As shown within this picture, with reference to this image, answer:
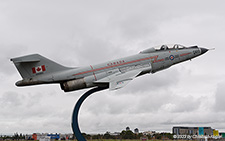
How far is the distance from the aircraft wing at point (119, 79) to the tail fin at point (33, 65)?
3678 millimetres

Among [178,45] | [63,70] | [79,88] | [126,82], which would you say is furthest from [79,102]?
[178,45]

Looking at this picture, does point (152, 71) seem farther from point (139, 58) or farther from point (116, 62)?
point (116, 62)

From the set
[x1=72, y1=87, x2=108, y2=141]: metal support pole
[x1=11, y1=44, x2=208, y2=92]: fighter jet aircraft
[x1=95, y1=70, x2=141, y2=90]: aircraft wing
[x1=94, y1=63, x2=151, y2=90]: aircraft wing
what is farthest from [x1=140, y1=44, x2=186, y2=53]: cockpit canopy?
[x1=72, y1=87, x2=108, y2=141]: metal support pole

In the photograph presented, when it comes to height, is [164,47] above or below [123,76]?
above

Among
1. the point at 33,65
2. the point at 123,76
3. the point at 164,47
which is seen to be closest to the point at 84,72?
the point at 123,76

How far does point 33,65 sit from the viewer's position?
20.2 meters

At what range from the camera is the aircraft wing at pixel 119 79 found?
19.6 meters

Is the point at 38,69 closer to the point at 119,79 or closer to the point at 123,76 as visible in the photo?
the point at 119,79

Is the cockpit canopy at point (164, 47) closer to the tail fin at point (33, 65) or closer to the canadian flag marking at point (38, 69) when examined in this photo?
the tail fin at point (33, 65)

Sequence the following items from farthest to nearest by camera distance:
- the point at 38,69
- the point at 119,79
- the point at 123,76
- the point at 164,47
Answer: the point at 164,47 < the point at 38,69 < the point at 123,76 < the point at 119,79

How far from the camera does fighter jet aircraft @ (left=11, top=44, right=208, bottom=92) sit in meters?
20.0

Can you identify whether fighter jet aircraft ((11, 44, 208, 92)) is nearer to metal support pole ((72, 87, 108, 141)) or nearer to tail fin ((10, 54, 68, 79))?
tail fin ((10, 54, 68, 79))

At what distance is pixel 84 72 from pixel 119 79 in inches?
103

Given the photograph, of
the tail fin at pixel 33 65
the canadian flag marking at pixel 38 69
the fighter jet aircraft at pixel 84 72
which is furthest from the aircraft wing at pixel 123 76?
the canadian flag marking at pixel 38 69
